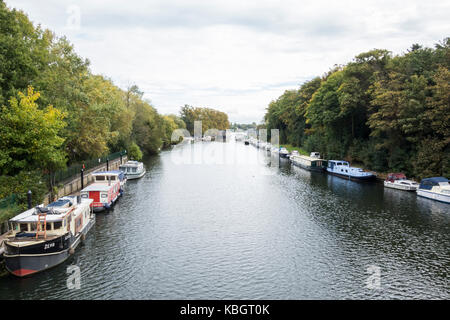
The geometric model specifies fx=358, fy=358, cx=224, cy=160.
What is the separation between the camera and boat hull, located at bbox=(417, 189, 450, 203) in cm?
3985

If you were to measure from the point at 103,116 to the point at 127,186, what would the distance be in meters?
10.5

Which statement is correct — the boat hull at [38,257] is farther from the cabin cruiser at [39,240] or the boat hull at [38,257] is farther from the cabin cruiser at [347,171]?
the cabin cruiser at [347,171]

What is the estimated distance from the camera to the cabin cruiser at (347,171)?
55375 mm

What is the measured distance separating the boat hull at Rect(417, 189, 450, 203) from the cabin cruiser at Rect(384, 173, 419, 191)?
270cm

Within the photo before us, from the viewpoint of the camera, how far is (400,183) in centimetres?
4784

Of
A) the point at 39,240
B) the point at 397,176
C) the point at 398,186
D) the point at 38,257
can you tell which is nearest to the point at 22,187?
the point at 39,240

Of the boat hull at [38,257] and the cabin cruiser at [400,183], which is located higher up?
the cabin cruiser at [400,183]

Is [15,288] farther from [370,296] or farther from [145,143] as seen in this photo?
[145,143]

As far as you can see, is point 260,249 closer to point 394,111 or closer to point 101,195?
point 101,195

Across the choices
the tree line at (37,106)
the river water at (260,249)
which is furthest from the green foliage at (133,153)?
the river water at (260,249)

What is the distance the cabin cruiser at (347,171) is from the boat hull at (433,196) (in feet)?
37.8

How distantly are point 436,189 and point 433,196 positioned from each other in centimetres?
88

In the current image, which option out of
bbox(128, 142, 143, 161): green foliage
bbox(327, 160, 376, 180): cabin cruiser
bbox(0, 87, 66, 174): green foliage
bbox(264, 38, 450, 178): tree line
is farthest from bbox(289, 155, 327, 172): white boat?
bbox(0, 87, 66, 174): green foliage

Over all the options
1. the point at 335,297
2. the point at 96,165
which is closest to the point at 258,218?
the point at 335,297
